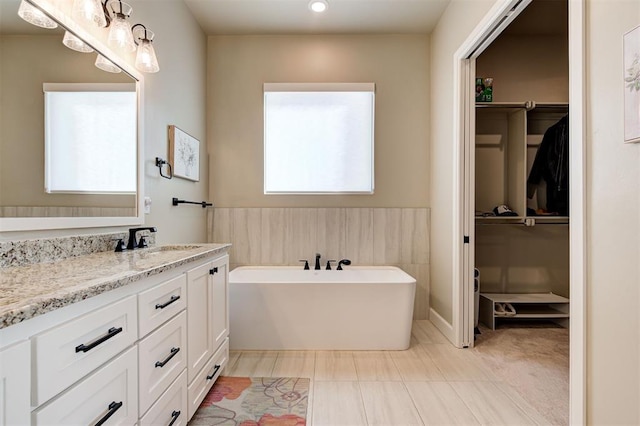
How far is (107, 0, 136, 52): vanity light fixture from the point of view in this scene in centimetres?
173

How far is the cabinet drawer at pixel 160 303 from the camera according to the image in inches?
45.8

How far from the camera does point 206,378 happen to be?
178 cm

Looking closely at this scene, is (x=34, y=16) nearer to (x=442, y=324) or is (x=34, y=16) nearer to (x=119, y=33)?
(x=119, y=33)

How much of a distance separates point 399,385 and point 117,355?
1666mm

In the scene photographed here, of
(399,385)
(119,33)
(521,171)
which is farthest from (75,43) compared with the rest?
(521,171)

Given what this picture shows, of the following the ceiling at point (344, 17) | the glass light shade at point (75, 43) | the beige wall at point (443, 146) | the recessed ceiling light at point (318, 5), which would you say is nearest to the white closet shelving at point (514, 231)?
the beige wall at point (443, 146)

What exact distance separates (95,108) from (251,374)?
1.88 m

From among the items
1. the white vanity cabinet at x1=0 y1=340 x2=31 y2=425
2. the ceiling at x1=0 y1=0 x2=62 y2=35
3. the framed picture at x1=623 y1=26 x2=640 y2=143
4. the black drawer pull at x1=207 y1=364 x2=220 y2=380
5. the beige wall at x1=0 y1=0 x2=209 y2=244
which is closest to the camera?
the white vanity cabinet at x1=0 y1=340 x2=31 y2=425

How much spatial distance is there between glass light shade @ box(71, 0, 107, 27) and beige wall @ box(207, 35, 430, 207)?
5.69 feet

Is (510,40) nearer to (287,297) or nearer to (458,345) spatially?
(458,345)

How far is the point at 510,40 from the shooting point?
10.7 feet

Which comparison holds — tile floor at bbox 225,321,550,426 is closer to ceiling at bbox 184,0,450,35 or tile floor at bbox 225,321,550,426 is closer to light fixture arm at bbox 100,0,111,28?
light fixture arm at bbox 100,0,111,28

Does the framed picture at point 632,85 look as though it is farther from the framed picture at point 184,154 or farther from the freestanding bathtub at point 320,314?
the framed picture at point 184,154

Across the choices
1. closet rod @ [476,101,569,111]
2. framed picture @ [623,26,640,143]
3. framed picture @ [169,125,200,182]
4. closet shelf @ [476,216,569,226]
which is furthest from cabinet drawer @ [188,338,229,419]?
closet rod @ [476,101,569,111]
